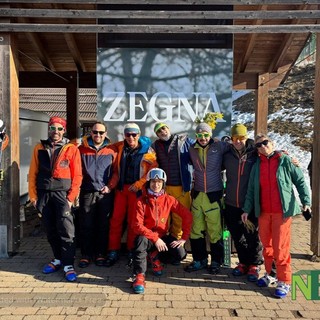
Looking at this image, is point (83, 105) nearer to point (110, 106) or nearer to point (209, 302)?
point (110, 106)

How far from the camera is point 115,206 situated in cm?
457

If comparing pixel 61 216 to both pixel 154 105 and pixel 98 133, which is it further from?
pixel 154 105

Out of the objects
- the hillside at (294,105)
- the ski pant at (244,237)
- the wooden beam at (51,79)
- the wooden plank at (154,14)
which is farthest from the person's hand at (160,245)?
the hillside at (294,105)

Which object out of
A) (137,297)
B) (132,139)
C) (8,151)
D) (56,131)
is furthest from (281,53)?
(137,297)

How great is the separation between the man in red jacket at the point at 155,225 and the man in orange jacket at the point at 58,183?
82cm

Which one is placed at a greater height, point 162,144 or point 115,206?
point 162,144

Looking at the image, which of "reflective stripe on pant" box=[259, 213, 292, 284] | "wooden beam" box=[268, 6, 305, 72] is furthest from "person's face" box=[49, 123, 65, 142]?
"wooden beam" box=[268, 6, 305, 72]

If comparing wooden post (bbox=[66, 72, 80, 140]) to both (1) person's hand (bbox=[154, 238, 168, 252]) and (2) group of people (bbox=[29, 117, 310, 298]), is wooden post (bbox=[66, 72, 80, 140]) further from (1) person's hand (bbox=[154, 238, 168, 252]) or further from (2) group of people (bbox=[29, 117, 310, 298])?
(1) person's hand (bbox=[154, 238, 168, 252])

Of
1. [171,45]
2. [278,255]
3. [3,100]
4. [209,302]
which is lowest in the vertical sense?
[209,302]

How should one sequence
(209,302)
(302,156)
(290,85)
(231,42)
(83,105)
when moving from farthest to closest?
(290,85), (302,156), (83,105), (231,42), (209,302)

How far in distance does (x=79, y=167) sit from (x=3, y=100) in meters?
1.49

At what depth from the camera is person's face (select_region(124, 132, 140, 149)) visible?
445cm

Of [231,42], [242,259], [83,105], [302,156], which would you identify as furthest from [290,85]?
[242,259]

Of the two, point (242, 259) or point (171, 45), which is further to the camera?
point (171, 45)
